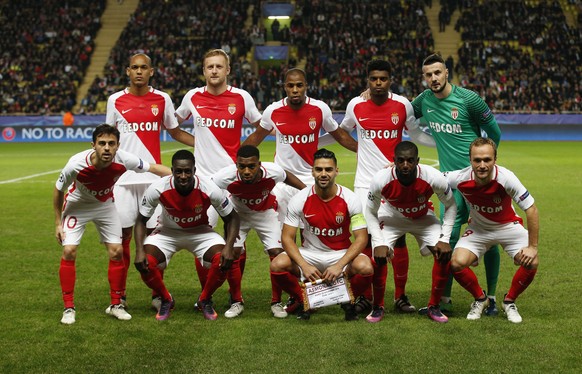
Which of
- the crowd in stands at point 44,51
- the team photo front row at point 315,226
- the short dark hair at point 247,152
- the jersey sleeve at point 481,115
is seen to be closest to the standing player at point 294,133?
the team photo front row at point 315,226

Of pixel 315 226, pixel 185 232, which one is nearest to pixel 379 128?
pixel 315 226

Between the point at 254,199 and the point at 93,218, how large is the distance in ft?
4.64

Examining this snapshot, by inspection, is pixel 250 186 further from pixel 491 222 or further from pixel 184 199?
pixel 491 222

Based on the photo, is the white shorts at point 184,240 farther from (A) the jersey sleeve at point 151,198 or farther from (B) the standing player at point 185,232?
(A) the jersey sleeve at point 151,198

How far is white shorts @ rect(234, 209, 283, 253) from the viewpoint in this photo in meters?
6.78

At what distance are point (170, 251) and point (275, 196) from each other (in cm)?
117

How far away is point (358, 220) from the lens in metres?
6.21

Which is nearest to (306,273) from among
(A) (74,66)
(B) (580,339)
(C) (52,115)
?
(B) (580,339)

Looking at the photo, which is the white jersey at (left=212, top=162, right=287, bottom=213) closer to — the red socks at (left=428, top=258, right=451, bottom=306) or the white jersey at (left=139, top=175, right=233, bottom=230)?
the white jersey at (left=139, top=175, right=233, bottom=230)

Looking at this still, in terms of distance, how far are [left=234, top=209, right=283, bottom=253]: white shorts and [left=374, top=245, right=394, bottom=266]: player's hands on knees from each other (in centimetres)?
96

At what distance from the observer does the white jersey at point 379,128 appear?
6910 mm

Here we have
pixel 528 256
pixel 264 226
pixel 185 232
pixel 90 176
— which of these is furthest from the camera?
pixel 264 226

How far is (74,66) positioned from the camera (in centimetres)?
3656

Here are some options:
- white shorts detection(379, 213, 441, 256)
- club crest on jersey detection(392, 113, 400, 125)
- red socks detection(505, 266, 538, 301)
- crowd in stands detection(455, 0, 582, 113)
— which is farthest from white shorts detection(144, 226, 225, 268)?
crowd in stands detection(455, 0, 582, 113)
